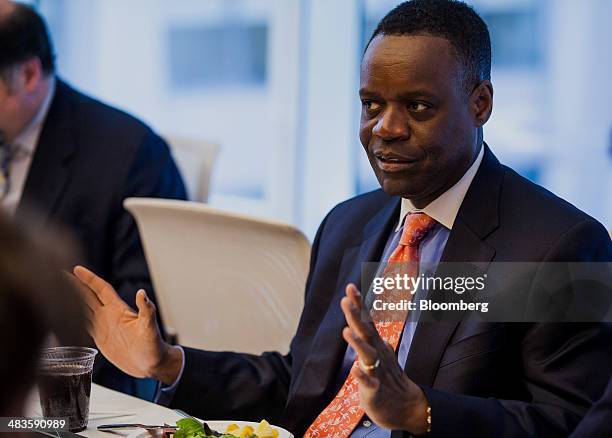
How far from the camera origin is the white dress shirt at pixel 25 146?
9.87ft

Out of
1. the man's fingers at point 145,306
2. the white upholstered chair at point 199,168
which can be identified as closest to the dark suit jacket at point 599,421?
the man's fingers at point 145,306

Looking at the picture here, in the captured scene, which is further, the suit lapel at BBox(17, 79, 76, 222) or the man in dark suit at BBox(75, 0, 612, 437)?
the suit lapel at BBox(17, 79, 76, 222)

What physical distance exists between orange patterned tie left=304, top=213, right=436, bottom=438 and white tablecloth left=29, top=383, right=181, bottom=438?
0.87ft

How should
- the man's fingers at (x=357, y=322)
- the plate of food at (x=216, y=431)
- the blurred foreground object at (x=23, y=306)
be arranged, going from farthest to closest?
the plate of food at (x=216, y=431) → the man's fingers at (x=357, y=322) → the blurred foreground object at (x=23, y=306)

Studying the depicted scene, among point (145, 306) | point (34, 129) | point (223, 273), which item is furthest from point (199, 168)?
point (145, 306)

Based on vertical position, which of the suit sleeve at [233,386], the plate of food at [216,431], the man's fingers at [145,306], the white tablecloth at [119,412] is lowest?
the suit sleeve at [233,386]

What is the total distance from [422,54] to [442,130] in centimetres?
14

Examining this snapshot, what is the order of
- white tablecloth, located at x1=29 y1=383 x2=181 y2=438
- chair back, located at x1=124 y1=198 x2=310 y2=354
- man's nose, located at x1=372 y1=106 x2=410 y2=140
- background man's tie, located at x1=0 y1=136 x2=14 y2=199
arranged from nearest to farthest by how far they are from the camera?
1. white tablecloth, located at x1=29 y1=383 x2=181 y2=438
2. man's nose, located at x1=372 y1=106 x2=410 y2=140
3. chair back, located at x1=124 y1=198 x2=310 y2=354
4. background man's tie, located at x1=0 y1=136 x2=14 y2=199

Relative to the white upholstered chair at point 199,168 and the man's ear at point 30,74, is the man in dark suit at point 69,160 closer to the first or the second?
the man's ear at point 30,74

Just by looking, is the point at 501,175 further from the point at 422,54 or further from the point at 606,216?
the point at 606,216

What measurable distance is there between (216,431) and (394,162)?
1.88ft

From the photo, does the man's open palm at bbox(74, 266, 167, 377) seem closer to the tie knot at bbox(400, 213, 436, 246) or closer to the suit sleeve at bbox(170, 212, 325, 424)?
the suit sleeve at bbox(170, 212, 325, 424)

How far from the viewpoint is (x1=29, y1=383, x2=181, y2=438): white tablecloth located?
1606mm

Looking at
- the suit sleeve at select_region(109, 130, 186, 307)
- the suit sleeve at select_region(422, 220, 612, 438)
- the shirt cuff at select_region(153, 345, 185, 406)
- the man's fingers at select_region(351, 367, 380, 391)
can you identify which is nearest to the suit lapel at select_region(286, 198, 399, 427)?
the shirt cuff at select_region(153, 345, 185, 406)
